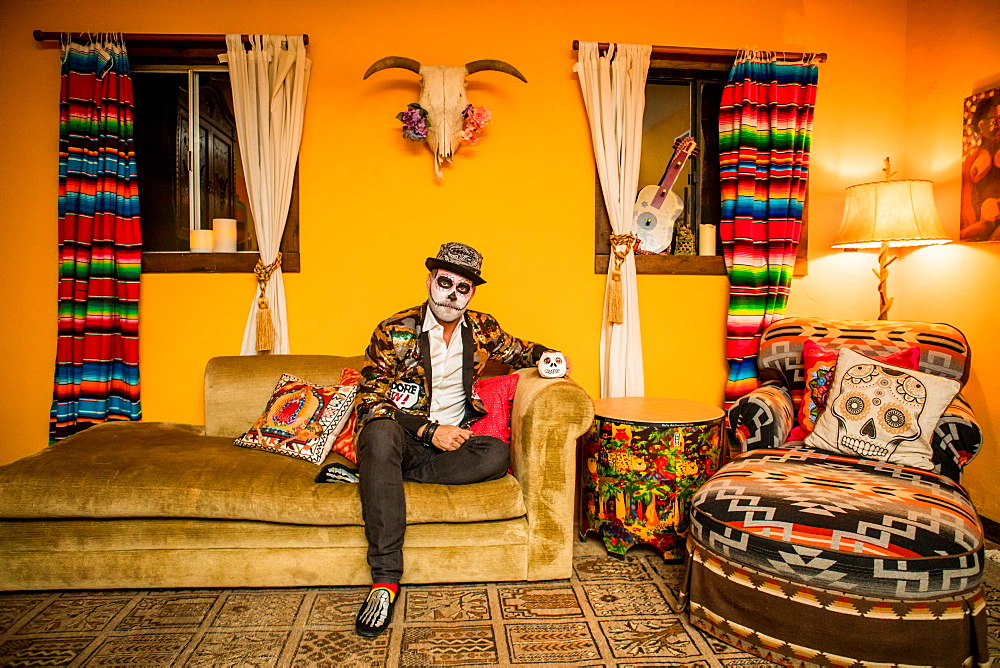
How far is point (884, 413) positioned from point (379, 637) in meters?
1.96

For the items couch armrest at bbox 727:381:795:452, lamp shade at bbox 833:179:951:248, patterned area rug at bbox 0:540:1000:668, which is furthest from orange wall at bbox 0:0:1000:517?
patterned area rug at bbox 0:540:1000:668

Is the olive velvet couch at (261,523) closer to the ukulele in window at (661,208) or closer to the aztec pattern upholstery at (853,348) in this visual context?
the aztec pattern upholstery at (853,348)

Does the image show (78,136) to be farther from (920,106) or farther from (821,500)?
(920,106)

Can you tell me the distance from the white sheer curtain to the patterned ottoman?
135cm

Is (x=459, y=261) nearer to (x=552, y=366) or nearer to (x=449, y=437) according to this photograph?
(x=552, y=366)

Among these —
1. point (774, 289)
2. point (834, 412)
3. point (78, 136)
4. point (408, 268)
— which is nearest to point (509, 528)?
point (834, 412)

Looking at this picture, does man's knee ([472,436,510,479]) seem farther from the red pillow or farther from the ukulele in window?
the ukulele in window

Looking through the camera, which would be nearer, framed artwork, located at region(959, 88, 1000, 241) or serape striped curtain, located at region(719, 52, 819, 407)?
framed artwork, located at region(959, 88, 1000, 241)

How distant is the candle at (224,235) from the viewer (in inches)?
132

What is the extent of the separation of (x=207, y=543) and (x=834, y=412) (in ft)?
7.81

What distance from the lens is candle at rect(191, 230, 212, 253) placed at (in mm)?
3355

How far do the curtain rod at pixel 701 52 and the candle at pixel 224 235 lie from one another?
6.51 feet

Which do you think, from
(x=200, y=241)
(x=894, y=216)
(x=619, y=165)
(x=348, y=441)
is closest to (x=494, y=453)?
(x=348, y=441)

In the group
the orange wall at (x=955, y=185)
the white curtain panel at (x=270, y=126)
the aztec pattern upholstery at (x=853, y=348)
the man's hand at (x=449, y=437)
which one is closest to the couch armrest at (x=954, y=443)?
the aztec pattern upholstery at (x=853, y=348)
